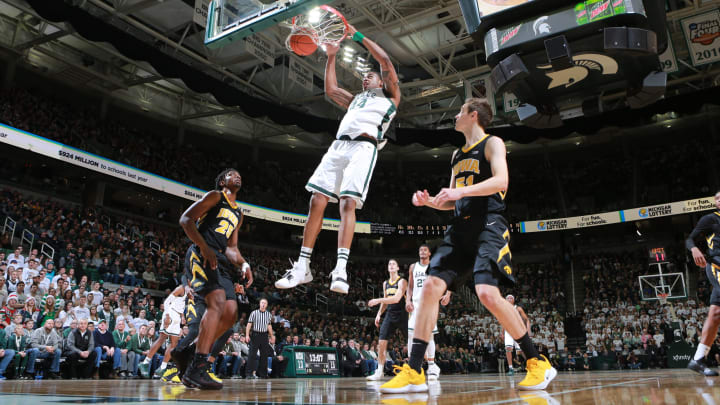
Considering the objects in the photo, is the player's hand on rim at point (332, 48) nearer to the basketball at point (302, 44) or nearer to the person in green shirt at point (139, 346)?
the basketball at point (302, 44)

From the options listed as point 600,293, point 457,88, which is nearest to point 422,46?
point 457,88

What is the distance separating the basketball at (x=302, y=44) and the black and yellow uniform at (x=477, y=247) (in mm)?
2211

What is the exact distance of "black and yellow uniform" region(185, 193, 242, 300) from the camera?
160 inches

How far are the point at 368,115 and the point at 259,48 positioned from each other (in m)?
12.8

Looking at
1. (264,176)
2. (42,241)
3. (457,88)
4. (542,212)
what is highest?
(457,88)

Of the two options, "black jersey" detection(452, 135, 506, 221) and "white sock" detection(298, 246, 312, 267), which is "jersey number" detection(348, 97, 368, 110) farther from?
"white sock" detection(298, 246, 312, 267)

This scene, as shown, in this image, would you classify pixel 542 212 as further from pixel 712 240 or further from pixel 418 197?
pixel 418 197

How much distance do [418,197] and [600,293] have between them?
883 inches

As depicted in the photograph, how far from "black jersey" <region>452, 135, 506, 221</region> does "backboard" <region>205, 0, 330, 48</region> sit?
3668 millimetres

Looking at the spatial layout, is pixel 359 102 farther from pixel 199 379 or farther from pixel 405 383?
pixel 199 379

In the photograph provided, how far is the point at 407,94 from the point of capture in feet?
71.9

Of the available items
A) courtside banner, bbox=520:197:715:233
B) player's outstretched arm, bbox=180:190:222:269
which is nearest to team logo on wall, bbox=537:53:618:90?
player's outstretched arm, bbox=180:190:222:269

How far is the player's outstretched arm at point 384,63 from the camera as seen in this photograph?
4043 mm

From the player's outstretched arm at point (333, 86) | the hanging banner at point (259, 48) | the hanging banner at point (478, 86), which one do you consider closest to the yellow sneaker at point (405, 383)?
the player's outstretched arm at point (333, 86)
